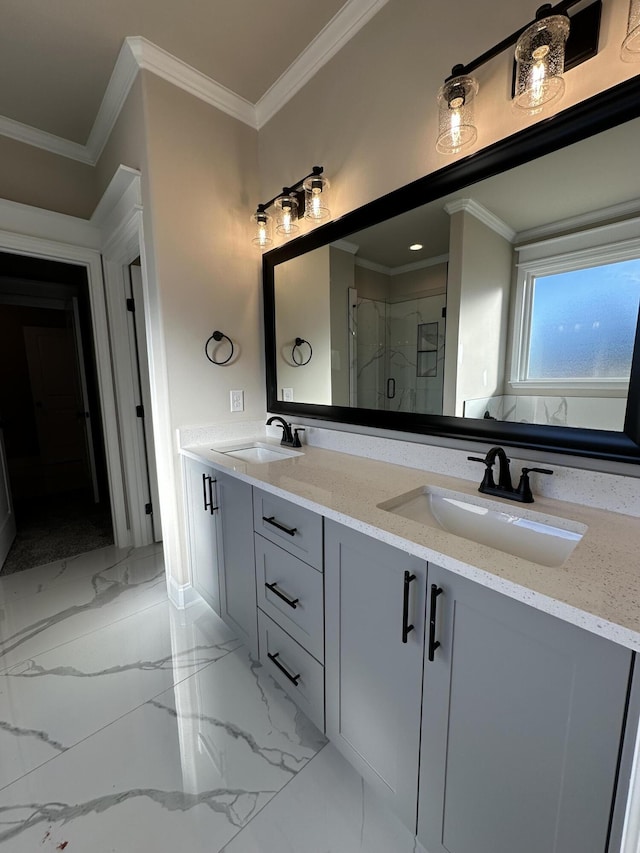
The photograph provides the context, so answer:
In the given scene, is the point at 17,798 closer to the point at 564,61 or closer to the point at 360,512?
the point at 360,512

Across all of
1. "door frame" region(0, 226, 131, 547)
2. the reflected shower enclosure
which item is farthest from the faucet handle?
"door frame" region(0, 226, 131, 547)

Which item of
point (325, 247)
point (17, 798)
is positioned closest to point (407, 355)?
point (325, 247)

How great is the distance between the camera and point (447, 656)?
84 centimetres

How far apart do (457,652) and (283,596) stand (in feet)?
2.35

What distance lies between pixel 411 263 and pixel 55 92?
7.17 ft

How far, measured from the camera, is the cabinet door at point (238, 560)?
157cm

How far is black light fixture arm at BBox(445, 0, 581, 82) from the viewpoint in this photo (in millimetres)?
939

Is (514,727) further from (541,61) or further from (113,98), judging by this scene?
(113,98)

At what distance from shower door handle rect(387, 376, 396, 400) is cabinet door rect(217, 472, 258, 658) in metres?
0.73

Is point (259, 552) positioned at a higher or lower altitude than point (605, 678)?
lower

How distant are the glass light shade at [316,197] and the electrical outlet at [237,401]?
3.42ft

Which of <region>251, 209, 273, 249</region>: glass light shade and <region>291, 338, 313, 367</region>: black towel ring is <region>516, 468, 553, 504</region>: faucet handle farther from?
<region>251, 209, 273, 249</region>: glass light shade

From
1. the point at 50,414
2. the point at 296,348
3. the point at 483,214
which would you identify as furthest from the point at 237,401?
the point at 50,414

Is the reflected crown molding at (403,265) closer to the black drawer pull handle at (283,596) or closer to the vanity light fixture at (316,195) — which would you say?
the vanity light fixture at (316,195)
